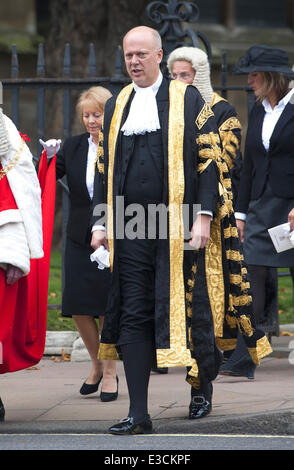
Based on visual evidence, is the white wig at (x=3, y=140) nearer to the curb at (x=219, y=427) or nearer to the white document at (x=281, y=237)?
the curb at (x=219, y=427)

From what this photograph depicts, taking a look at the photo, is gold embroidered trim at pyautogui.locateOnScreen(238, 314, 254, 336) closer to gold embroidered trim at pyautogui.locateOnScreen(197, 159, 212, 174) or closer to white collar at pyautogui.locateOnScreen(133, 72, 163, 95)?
gold embroidered trim at pyautogui.locateOnScreen(197, 159, 212, 174)

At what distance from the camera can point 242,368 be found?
7.60m

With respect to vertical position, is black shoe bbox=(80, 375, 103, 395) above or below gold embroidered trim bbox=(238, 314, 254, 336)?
below

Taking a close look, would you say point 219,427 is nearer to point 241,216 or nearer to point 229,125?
point 241,216

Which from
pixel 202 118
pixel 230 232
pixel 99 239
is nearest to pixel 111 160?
pixel 99 239

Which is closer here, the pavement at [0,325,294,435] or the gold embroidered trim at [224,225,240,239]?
the pavement at [0,325,294,435]

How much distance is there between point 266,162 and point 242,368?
1.34 m

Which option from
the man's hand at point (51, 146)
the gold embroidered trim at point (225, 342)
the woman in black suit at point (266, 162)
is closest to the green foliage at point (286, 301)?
the woman in black suit at point (266, 162)

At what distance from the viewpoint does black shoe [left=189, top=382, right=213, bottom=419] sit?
6.26m

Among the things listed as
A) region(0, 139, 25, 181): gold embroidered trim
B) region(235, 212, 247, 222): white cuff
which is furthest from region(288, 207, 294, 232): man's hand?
region(0, 139, 25, 181): gold embroidered trim

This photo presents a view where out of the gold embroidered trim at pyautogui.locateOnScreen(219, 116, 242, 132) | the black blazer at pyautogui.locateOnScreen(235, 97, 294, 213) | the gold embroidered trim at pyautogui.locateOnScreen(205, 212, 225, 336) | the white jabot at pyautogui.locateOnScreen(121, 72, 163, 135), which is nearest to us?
the white jabot at pyautogui.locateOnScreen(121, 72, 163, 135)

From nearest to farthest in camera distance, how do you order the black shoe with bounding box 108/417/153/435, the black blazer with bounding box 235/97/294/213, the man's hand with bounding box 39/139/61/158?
the black shoe with bounding box 108/417/153/435
the man's hand with bounding box 39/139/61/158
the black blazer with bounding box 235/97/294/213

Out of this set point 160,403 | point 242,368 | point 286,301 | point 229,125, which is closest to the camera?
point 160,403
